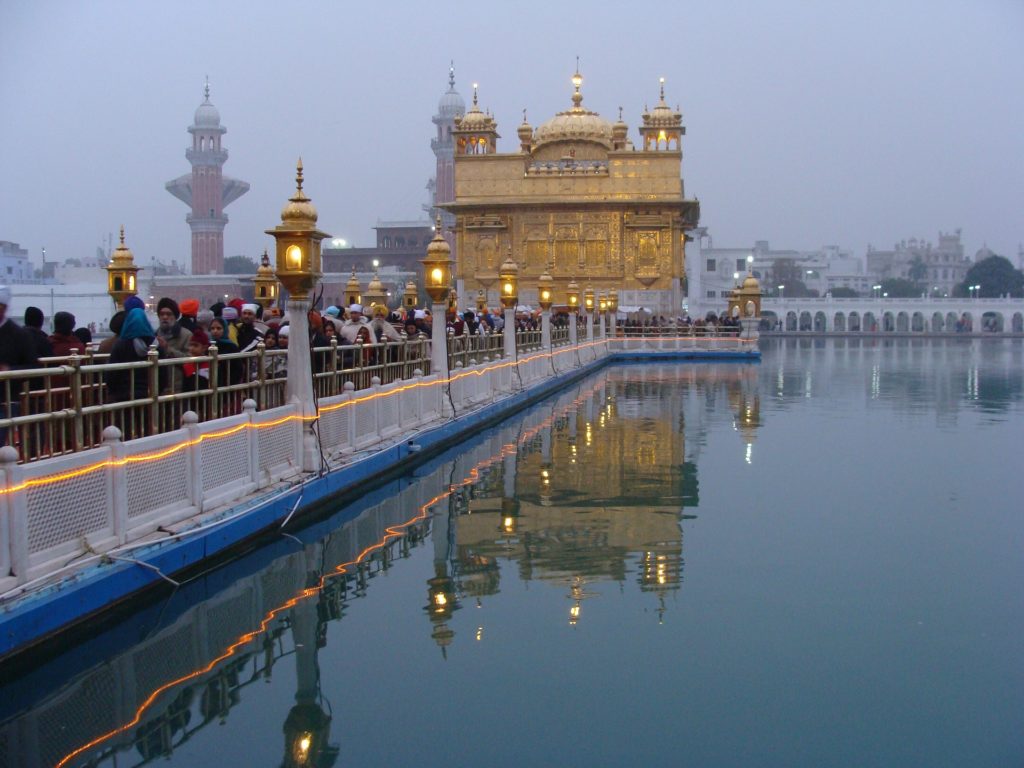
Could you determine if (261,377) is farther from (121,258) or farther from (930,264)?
(930,264)

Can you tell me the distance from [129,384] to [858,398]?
17.8m

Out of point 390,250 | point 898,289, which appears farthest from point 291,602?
point 898,289

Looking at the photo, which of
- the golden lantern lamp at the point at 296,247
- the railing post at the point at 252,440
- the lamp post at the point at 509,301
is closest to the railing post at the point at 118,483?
the railing post at the point at 252,440

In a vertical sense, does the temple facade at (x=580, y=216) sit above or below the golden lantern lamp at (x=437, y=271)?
above

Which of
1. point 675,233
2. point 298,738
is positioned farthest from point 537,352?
point 675,233

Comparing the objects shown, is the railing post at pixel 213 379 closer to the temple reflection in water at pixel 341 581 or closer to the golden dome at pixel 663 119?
the temple reflection in water at pixel 341 581

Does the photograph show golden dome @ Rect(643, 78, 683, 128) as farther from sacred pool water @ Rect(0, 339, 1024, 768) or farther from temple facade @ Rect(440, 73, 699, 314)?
sacred pool water @ Rect(0, 339, 1024, 768)

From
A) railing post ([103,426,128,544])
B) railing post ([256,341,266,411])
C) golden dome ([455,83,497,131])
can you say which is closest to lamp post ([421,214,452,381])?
railing post ([256,341,266,411])

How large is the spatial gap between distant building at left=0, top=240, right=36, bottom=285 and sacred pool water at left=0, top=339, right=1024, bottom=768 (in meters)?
93.3

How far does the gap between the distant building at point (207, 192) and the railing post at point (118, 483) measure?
3836 inches

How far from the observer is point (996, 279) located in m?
120

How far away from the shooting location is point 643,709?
16.9 feet

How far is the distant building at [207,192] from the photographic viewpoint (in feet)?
331

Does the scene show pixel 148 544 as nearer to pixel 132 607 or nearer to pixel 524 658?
pixel 132 607
